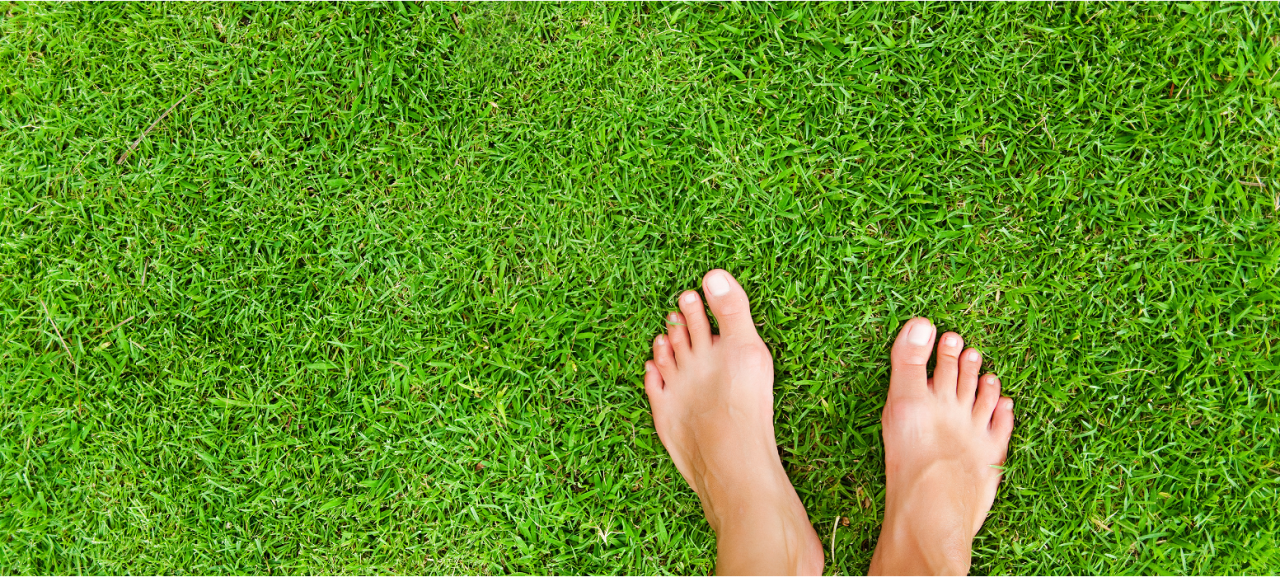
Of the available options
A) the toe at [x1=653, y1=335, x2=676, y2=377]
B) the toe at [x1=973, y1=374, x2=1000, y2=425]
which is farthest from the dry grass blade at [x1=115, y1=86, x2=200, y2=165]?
the toe at [x1=973, y1=374, x2=1000, y2=425]

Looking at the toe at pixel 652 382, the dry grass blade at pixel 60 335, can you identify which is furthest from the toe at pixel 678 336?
the dry grass blade at pixel 60 335

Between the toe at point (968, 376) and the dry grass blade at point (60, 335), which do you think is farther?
the dry grass blade at point (60, 335)

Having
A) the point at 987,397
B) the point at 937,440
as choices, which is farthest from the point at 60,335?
the point at 987,397

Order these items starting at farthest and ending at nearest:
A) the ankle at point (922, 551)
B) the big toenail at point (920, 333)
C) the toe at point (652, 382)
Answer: the toe at point (652, 382), the big toenail at point (920, 333), the ankle at point (922, 551)

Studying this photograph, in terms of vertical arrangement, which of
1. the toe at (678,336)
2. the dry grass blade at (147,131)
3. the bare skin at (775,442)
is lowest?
the bare skin at (775,442)

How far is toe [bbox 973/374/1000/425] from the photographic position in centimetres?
196

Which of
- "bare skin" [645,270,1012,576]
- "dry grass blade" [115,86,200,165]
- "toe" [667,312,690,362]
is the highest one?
"dry grass blade" [115,86,200,165]

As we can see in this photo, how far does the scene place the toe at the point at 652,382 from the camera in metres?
2.04

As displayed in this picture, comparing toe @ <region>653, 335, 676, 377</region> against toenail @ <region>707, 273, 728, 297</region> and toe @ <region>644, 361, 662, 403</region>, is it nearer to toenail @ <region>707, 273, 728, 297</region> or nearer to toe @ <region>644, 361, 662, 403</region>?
toe @ <region>644, 361, 662, 403</region>

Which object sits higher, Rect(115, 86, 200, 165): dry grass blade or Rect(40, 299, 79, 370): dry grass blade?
Rect(115, 86, 200, 165): dry grass blade

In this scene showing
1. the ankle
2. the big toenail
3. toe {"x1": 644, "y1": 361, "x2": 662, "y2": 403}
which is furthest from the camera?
toe {"x1": 644, "y1": 361, "x2": 662, "y2": 403}

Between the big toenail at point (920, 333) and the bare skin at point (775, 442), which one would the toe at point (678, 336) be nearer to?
the bare skin at point (775, 442)

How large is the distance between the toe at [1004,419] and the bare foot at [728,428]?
74 cm

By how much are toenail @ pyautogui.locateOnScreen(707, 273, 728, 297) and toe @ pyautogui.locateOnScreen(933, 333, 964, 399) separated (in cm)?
78
